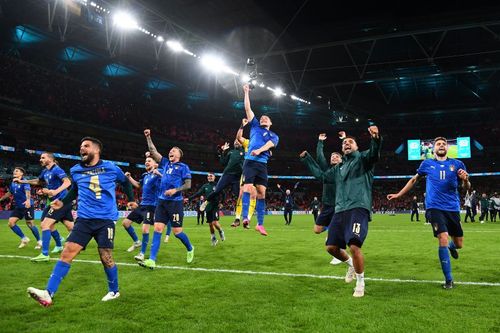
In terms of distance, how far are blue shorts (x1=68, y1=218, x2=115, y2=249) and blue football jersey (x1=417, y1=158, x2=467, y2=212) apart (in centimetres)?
497

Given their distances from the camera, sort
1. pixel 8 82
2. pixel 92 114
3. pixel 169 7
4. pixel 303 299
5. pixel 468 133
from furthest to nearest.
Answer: pixel 468 133 < pixel 92 114 < pixel 8 82 < pixel 169 7 < pixel 303 299

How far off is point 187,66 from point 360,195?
32.6 meters

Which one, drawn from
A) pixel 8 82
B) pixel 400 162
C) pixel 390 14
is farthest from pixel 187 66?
pixel 400 162

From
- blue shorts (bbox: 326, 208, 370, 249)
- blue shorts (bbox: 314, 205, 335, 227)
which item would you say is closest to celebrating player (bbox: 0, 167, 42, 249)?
blue shorts (bbox: 314, 205, 335, 227)

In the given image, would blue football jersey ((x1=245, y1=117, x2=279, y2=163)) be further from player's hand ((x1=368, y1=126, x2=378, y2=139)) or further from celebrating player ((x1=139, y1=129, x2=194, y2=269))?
player's hand ((x1=368, y1=126, x2=378, y2=139))

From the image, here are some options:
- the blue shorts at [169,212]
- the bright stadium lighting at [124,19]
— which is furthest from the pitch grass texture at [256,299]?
the bright stadium lighting at [124,19]

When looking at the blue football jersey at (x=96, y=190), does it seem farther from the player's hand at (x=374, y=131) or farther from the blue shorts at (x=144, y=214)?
the blue shorts at (x=144, y=214)

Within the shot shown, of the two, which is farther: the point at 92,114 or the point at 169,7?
the point at 92,114

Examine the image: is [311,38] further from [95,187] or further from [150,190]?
[95,187]

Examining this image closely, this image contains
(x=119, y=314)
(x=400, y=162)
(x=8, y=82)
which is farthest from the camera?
(x=400, y=162)

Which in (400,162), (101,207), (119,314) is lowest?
(119,314)

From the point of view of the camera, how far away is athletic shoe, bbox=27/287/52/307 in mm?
5094

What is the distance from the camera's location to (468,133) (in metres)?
60.7

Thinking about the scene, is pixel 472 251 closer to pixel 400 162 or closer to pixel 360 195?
pixel 360 195
